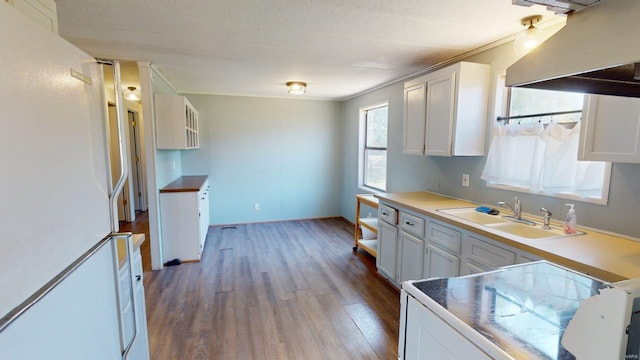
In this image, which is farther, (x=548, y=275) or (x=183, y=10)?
(x=183, y=10)

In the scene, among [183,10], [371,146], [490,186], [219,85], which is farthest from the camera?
[371,146]

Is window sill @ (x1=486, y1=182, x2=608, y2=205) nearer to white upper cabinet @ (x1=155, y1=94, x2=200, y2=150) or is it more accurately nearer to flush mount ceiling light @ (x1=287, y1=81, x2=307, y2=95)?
flush mount ceiling light @ (x1=287, y1=81, x2=307, y2=95)

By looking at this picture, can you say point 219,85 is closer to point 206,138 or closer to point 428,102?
point 206,138

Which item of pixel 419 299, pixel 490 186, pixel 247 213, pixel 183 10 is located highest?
pixel 183 10

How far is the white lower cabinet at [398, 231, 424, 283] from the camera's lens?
257cm

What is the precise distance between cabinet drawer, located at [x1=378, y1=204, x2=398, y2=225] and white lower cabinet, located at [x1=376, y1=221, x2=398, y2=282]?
48 millimetres

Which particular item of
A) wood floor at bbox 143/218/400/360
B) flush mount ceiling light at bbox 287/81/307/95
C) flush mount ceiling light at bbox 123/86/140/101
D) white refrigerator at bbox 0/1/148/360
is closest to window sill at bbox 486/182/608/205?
wood floor at bbox 143/218/400/360

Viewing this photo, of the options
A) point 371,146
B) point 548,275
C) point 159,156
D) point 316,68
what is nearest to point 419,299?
point 548,275

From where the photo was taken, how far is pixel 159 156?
3.54 metres

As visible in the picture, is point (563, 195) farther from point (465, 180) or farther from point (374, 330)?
point (374, 330)

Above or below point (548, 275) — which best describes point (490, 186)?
above

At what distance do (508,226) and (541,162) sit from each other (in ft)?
1.66

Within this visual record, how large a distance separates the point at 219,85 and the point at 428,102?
9.95 feet

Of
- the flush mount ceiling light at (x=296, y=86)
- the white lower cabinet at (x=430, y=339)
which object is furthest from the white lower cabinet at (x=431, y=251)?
the flush mount ceiling light at (x=296, y=86)
